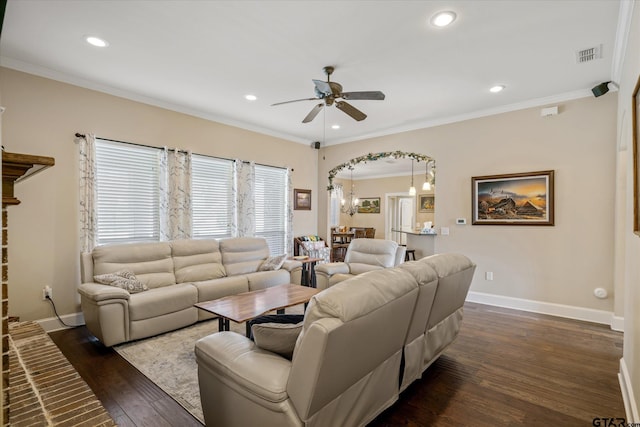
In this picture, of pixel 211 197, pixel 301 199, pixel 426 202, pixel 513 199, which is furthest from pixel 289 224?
pixel 426 202

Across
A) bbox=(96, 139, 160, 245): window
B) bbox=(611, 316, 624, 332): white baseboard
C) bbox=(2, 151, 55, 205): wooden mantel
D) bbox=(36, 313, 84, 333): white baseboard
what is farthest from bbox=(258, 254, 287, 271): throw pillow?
bbox=(611, 316, 624, 332): white baseboard

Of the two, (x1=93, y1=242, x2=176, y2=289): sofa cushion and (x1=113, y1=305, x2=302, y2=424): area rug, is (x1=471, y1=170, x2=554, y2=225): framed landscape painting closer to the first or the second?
(x1=113, y1=305, x2=302, y2=424): area rug

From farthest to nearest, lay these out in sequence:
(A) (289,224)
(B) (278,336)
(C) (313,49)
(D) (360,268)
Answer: (A) (289,224)
(D) (360,268)
(C) (313,49)
(B) (278,336)

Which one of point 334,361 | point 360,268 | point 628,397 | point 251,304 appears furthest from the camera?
point 360,268

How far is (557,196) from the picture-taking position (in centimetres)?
433

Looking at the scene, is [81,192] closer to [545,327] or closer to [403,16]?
[403,16]

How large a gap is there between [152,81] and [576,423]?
5168mm

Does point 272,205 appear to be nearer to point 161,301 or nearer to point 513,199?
point 161,301

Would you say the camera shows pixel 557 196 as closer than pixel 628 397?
No

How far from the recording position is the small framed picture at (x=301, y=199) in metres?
6.59

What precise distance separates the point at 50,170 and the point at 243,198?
8.55ft

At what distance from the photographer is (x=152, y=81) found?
3.92 meters

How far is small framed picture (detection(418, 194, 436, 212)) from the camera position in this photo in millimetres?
9773

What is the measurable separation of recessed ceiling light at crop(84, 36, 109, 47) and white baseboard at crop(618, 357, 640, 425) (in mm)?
4917
